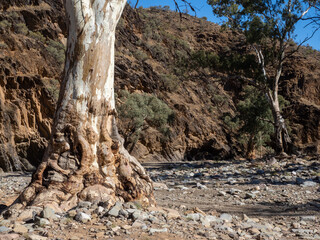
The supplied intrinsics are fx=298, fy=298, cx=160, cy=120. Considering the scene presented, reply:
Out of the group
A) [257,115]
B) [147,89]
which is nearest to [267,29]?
[257,115]

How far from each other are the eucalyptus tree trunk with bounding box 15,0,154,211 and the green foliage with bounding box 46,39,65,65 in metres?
21.2

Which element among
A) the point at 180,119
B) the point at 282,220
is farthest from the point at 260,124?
the point at 282,220

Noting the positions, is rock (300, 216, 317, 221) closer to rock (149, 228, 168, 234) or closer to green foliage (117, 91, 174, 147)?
rock (149, 228, 168, 234)

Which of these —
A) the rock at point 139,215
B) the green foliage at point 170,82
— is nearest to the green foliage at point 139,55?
the green foliage at point 170,82

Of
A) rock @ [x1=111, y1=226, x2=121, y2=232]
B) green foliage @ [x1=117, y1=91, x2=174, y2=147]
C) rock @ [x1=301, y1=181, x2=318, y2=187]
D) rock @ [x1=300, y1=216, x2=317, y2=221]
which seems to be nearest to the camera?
rock @ [x1=111, y1=226, x2=121, y2=232]

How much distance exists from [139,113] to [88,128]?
61.1 ft

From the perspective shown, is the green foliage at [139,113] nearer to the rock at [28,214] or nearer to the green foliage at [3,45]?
the green foliage at [3,45]

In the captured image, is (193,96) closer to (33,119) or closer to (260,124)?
(260,124)

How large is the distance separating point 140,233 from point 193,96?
3593 cm

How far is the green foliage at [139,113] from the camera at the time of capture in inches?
885

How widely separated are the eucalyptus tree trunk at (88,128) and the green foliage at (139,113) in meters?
18.2

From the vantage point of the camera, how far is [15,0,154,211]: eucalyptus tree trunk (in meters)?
3.71

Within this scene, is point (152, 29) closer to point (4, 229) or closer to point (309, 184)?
point (309, 184)

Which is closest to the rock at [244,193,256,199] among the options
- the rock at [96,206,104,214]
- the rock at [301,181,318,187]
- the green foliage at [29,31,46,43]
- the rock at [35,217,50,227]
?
the rock at [301,181,318,187]
